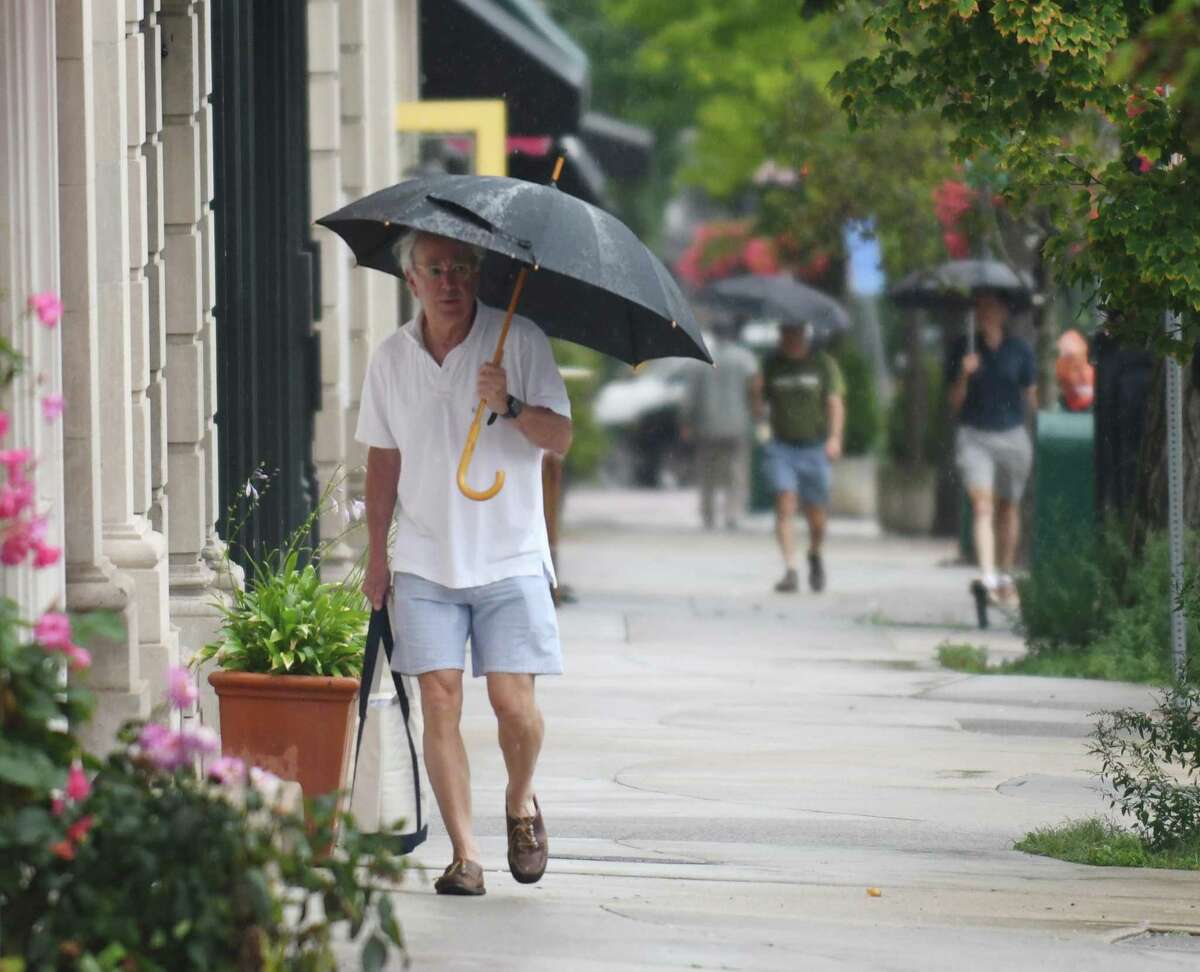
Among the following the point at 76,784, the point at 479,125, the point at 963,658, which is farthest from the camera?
the point at 479,125

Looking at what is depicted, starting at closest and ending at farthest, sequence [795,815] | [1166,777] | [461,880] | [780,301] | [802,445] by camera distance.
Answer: [461,880], [1166,777], [795,815], [802,445], [780,301]

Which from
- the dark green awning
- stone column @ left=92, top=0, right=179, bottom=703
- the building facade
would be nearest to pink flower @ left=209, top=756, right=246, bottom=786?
the building facade

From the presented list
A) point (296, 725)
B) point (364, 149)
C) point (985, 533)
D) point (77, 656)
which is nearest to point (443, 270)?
point (296, 725)

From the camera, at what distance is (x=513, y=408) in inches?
258

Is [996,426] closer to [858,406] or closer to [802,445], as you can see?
[802,445]

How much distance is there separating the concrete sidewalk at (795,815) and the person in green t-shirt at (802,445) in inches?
83.3

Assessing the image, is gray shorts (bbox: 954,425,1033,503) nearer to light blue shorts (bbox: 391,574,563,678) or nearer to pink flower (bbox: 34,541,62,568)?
light blue shorts (bbox: 391,574,563,678)

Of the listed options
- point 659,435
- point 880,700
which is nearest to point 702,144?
point 659,435

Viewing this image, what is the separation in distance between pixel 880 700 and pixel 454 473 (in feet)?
17.5

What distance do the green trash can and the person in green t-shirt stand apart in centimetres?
288

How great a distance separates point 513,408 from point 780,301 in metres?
12.5

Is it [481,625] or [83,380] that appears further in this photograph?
[83,380]

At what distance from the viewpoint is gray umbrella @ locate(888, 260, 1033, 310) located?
18.2m

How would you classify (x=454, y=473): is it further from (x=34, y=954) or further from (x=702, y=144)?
(x=702, y=144)
